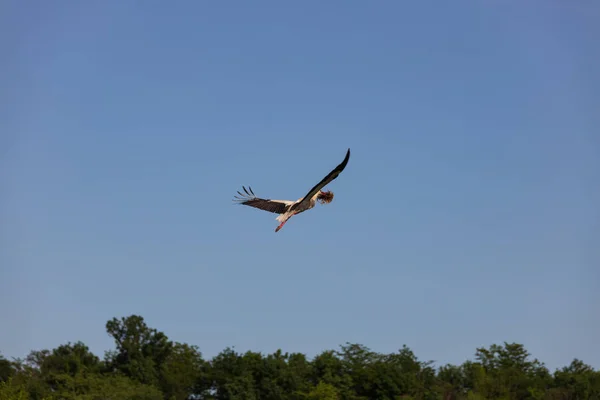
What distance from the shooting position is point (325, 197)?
29.1 m

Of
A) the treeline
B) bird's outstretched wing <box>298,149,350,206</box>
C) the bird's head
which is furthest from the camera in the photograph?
the treeline

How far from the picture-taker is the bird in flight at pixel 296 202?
88.7 feet

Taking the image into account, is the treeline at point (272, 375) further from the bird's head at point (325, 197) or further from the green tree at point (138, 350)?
the bird's head at point (325, 197)

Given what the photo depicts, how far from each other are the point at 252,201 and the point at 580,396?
229ft

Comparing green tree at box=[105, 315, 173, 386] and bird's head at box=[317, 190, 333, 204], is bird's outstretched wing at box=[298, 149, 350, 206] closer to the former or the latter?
bird's head at box=[317, 190, 333, 204]

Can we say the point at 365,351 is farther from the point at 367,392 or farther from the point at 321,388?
the point at 321,388

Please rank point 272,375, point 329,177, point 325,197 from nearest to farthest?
point 329,177, point 325,197, point 272,375

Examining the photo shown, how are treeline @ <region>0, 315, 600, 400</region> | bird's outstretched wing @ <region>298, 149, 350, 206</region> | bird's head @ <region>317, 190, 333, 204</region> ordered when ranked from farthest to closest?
treeline @ <region>0, 315, 600, 400</region> < bird's head @ <region>317, 190, 333, 204</region> < bird's outstretched wing @ <region>298, 149, 350, 206</region>

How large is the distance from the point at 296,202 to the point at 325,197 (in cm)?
84

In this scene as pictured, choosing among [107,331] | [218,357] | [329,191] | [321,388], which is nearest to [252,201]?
[329,191]

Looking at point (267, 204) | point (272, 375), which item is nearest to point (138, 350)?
point (272, 375)

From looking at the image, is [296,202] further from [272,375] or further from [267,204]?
[272,375]

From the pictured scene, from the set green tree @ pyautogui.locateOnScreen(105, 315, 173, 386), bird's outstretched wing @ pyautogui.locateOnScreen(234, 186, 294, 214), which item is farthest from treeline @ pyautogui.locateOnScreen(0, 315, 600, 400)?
bird's outstretched wing @ pyautogui.locateOnScreen(234, 186, 294, 214)

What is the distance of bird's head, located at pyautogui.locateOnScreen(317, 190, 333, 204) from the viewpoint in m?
29.0
